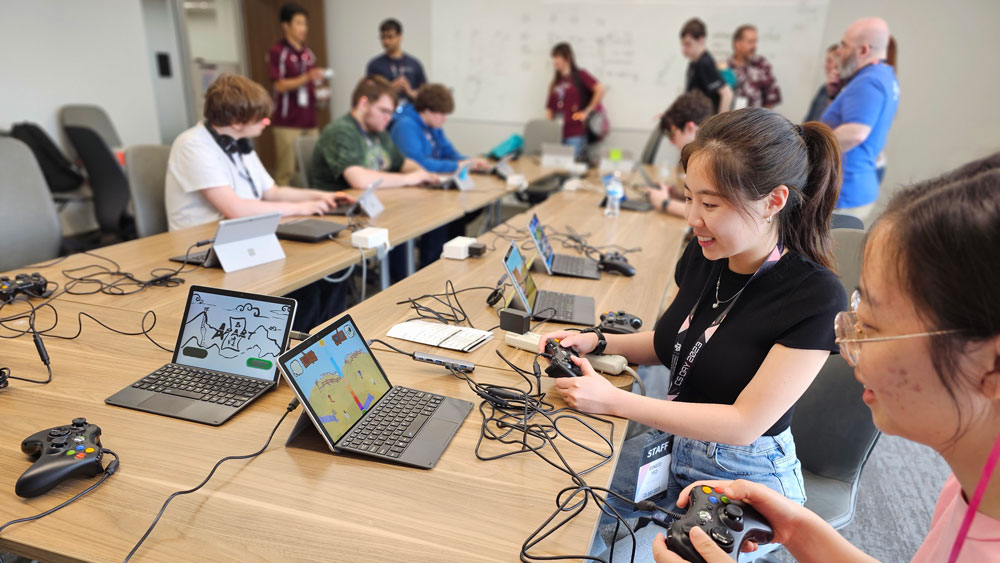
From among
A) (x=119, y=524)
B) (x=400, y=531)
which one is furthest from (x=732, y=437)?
(x=119, y=524)

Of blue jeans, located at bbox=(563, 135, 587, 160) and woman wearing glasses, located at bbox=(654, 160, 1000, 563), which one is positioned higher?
woman wearing glasses, located at bbox=(654, 160, 1000, 563)

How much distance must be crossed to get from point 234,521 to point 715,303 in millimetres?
978

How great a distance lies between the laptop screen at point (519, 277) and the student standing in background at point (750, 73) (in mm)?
4219

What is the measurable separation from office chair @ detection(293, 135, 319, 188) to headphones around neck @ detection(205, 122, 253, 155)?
1.05 m

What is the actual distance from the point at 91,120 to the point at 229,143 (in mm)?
2972

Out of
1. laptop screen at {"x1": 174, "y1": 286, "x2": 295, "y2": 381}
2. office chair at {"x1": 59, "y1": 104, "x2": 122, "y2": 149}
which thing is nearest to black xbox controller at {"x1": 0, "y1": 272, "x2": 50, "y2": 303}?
laptop screen at {"x1": 174, "y1": 286, "x2": 295, "y2": 381}

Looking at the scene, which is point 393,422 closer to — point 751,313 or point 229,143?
point 751,313

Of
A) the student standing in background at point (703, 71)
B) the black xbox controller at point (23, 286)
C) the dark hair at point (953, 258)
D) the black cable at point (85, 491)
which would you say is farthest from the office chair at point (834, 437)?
the student standing in background at point (703, 71)

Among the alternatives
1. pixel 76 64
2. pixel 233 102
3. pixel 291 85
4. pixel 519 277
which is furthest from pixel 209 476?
pixel 291 85

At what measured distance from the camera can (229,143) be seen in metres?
2.31

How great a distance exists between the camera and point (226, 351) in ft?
3.88

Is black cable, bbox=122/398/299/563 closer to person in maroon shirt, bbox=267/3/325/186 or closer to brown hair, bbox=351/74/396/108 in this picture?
brown hair, bbox=351/74/396/108

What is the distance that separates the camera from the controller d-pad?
78 centimetres

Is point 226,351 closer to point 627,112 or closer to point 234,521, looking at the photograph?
point 234,521
